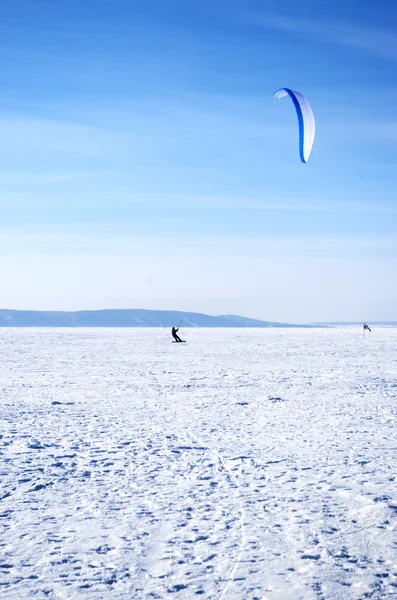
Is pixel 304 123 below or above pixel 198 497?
above

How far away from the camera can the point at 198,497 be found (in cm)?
576

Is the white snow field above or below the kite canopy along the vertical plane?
below

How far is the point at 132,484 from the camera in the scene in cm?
624

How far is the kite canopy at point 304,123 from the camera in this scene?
2058 cm

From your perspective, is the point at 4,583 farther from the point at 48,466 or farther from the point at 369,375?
the point at 369,375

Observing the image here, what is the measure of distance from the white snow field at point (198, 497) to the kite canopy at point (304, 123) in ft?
36.6

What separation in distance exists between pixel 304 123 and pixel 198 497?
17.9 m

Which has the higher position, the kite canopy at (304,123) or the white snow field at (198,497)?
the kite canopy at (304,123)

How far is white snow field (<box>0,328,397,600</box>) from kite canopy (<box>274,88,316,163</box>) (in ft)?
36.6

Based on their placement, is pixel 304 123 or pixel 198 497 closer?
pixel 198 497

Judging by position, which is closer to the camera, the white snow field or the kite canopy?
the white snow field

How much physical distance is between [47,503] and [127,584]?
201cm

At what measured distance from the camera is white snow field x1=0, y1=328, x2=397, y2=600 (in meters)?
4.01

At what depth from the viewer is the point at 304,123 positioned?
68.7 feet
